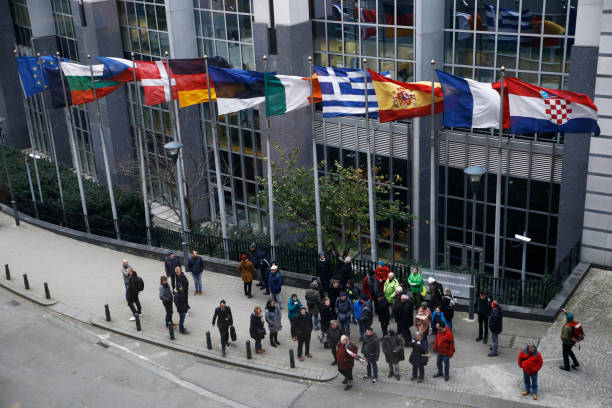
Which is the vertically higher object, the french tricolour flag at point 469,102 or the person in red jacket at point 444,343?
the french tricolour flag at point 469,102

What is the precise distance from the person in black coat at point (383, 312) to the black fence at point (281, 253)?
2089 millimetres

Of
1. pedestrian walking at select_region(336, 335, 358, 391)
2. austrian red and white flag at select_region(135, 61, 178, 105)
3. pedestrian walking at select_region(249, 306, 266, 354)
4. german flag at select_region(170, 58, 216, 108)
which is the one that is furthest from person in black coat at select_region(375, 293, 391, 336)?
austrian red and white flag at select_region(135, 61, 178, 105)

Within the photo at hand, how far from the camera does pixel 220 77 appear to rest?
2333 centimetres

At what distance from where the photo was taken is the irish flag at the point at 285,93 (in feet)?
73.9

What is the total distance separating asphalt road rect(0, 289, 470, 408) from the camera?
18.2 m

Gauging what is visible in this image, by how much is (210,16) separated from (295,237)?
10.7 metres

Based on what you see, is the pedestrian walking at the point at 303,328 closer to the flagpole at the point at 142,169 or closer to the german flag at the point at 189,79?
the german flag at the point at 189,79

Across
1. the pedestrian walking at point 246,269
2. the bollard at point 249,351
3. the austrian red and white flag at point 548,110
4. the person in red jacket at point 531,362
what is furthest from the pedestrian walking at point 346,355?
the austrian red and white flag at point 548,110

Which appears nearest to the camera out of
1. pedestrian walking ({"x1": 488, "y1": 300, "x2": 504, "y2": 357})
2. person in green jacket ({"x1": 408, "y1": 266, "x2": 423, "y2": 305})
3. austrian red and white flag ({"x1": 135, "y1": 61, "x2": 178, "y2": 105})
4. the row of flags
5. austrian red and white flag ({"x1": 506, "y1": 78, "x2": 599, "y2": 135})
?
pedestrian walking ({"x1": 488, "y1": 300, "x2": 504, "y2": 357})

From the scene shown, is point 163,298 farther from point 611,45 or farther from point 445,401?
point 611,45

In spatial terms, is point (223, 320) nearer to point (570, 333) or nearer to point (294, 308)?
point (294, 308)

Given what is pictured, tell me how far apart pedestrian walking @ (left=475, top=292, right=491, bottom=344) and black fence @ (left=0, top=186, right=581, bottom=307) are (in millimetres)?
2444

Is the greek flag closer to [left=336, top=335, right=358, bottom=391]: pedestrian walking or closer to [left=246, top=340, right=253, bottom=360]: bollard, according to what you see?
[left=246, top=340, right=253, bottom=360]: bollard

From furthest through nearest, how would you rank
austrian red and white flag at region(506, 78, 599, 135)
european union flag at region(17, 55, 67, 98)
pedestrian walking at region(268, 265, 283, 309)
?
1. european union flag at region(17, 55, 67, 98)
2. pedestrian walking at region(268, 265, 283, 309)
3. austrian red and white flag at region(506, 78, 599, 135)
